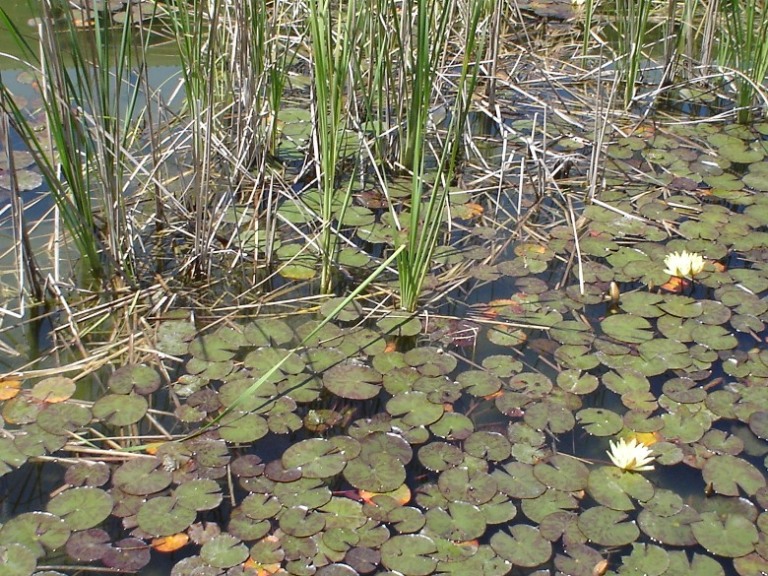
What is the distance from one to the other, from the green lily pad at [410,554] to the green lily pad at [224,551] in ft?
1.00

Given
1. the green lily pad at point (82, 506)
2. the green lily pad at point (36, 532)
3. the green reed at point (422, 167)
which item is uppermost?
the green reed at point (422, 167)

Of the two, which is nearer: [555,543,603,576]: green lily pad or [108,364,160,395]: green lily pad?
[555,543,603,576]: green lily pad

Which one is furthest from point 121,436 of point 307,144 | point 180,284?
point 307,144

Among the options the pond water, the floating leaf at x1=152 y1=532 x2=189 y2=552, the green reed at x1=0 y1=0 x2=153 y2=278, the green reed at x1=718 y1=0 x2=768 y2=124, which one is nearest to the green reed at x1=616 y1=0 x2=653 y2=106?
the green reed at x1=718 y1=0 x2=768 y2=124

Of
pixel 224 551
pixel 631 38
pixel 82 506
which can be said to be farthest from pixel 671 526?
pixel 631 38

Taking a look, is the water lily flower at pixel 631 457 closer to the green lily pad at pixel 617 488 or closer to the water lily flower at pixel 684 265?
the green lily pad at pixel 617 488

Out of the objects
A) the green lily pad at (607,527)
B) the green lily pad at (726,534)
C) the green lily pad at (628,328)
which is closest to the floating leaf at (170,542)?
the green lily pad at (607,527)

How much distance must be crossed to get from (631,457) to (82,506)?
4.14 ft

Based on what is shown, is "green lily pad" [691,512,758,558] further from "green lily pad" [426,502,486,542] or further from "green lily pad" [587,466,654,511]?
"green lily pad" [426,502,486,542]

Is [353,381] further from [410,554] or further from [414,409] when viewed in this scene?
[410,554]

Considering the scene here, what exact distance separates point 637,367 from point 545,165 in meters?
1.09

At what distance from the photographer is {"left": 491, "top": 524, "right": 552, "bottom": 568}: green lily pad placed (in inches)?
73.6

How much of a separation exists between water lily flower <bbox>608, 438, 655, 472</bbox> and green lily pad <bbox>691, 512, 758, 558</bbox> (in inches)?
6.7

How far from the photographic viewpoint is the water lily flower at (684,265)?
2.72m
